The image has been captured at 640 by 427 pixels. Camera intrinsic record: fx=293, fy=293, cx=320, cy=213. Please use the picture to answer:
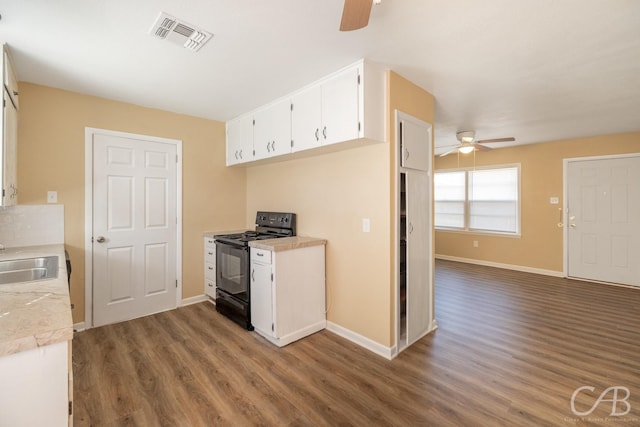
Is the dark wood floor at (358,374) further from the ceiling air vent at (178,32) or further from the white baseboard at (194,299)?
the ceiling air vent at (178,32)

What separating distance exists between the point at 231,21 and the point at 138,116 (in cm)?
220

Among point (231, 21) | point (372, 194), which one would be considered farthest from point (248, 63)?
point (372, 194)

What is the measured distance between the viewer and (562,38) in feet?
6.68

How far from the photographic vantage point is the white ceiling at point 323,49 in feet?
5.74

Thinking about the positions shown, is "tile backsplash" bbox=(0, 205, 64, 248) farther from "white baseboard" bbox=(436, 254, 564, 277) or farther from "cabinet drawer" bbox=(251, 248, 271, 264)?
"white baseboard" bbox=(436, 254, 564, 277)

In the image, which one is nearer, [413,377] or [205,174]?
[413,377]

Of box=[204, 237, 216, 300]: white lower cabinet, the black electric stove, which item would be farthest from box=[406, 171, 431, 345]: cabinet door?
box=[204, 237, 216, 300]: white lower cabinet

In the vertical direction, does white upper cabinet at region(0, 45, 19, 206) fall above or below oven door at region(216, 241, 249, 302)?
above

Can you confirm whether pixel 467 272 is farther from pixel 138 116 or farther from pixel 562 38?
pixel 138 116

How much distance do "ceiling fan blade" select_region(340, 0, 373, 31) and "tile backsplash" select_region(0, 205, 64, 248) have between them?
3255 millimetres

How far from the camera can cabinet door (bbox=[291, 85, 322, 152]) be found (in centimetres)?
274

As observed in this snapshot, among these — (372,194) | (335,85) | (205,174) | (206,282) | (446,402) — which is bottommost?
(446,402)

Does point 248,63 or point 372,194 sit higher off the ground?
point 248,63

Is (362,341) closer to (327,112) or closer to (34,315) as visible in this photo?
(327,112)
